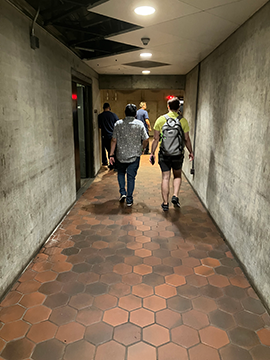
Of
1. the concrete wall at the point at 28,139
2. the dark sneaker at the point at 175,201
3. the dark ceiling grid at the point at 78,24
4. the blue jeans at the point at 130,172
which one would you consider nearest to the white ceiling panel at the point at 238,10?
the dark ceiling grid at the point at 78,24

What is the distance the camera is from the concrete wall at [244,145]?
217 cm

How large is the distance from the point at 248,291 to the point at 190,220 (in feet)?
5.13

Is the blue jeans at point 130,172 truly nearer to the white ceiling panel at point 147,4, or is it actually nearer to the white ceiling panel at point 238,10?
the white ceiling panel at point 147,4

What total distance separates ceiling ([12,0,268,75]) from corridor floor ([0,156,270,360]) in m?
2.39

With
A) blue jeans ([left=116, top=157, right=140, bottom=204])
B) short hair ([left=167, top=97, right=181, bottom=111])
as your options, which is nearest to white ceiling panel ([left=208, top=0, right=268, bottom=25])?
short hair ([left=167, top=97, right=181, bottom=111])

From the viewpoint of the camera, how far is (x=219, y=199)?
135 inches

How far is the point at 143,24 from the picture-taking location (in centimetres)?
287

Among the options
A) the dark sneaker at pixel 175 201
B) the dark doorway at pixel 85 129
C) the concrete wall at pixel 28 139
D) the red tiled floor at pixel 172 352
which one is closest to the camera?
the red tiled floor at pixel 172 352

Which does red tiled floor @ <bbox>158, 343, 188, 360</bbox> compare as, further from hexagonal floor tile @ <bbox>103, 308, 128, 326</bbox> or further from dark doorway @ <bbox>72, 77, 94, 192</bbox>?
dark doorway @ <bbox>72, 77, 94, 192</bbox>

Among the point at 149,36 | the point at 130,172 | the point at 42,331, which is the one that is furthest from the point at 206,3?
the point at 42,331

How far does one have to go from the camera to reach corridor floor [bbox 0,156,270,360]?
5.60 ft

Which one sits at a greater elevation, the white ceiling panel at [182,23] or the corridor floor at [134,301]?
the white ceiling panel at [182,23]

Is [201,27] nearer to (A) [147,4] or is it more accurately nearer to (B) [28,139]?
(A) [147,4]

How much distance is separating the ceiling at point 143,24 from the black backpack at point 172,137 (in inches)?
42.7
